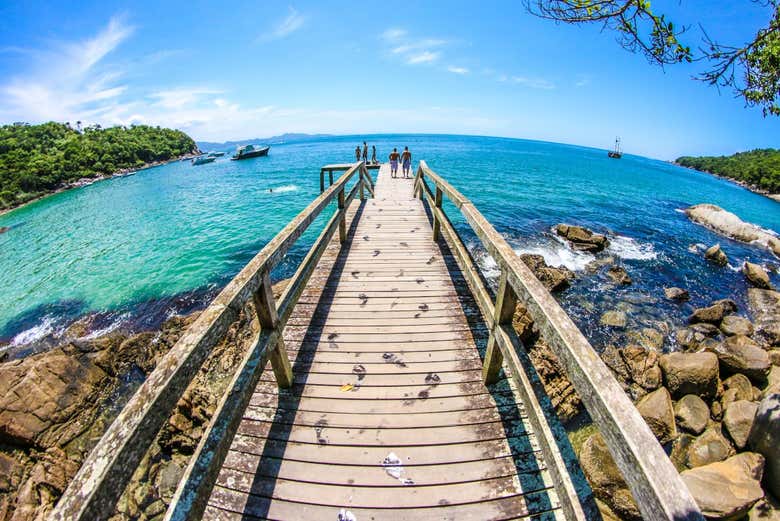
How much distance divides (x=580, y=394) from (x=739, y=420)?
23.5 feet

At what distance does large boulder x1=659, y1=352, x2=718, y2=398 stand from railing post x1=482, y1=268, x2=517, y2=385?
6.71 meters

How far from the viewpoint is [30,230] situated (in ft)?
70.0

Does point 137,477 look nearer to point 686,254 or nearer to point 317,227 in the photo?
point 317,227

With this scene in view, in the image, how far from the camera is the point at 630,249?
15.8 metres

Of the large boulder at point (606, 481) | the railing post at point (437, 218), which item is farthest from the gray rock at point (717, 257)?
the railing post at point (437, 218)

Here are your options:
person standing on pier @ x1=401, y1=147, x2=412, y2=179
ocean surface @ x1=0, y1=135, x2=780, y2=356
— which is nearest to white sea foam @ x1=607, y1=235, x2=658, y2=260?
ocean surface @ x1=0, y1=135, x2=780, y2=356

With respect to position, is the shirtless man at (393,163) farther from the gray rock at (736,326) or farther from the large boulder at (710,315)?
the gray rock at (736,326)

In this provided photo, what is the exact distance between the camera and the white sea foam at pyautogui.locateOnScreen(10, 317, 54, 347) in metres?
9.41

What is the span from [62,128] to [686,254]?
108031mm

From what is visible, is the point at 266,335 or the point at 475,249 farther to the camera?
the point at 475,249

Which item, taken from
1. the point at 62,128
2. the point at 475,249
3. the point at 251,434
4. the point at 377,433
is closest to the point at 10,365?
the point at 251,434

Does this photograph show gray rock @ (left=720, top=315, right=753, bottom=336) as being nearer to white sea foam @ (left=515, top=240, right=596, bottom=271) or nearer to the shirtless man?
white sea foam @ (left=515, top=240, right=596, bottom=271)

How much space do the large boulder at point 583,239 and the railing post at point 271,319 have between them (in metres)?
16.3

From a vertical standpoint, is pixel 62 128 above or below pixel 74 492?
above
